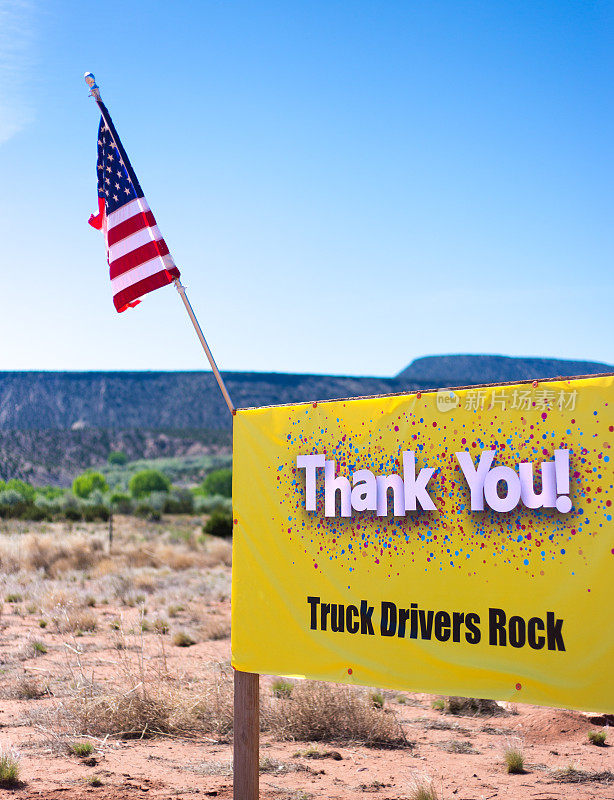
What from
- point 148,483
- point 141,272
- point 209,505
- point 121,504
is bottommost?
point 209,505

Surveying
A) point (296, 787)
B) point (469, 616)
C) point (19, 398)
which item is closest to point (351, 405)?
point (469, 616)

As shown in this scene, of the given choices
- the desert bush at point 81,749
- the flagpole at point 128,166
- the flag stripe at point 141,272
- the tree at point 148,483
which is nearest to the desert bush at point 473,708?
the desert bush at point 81,749

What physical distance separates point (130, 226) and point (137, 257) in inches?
8.8

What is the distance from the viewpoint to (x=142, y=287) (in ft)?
17.5

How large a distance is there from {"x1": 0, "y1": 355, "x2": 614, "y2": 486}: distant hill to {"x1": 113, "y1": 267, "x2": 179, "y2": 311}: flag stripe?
224 feet

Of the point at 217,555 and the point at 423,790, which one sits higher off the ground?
the point at 423,790

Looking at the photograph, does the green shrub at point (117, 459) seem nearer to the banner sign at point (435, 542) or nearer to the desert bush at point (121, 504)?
the desert bush at point (121, 504)

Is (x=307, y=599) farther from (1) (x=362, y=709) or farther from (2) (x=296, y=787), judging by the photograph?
(1) (x=362, y=709)

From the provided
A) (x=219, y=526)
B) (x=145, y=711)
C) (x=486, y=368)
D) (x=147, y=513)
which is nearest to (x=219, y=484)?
(x=147, y=513)

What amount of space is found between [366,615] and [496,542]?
89cm

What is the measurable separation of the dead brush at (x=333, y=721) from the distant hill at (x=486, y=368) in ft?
324

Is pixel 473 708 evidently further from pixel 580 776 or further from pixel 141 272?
pixel 141 272

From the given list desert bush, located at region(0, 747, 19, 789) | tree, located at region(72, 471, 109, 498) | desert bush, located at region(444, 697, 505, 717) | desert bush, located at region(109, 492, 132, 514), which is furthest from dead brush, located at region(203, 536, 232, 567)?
tree, located at region(72, 471, 109, 498)

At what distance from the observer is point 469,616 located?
394 centimetres
